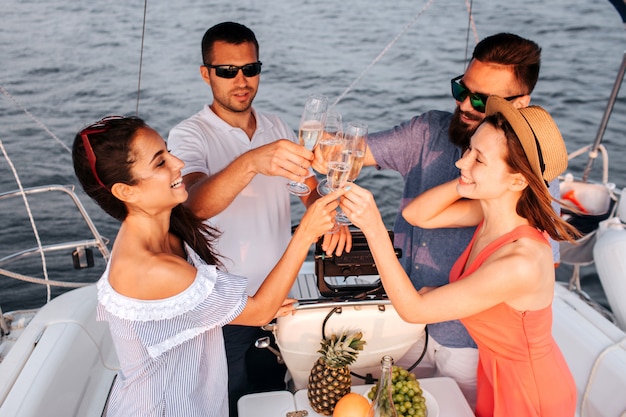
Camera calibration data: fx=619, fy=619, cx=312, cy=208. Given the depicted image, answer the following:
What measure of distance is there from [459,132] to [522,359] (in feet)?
3.06

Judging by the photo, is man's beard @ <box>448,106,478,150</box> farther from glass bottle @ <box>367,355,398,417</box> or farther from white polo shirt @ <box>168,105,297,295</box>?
glass bottle @ <box>367,355,398,417</box>

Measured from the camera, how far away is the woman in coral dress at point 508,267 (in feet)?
6.25

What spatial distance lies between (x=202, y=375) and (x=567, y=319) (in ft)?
6.45

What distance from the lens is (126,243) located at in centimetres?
192

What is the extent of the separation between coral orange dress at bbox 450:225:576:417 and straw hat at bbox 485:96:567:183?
226 mm

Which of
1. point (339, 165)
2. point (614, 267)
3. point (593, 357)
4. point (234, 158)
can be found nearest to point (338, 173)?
point (339, 165)

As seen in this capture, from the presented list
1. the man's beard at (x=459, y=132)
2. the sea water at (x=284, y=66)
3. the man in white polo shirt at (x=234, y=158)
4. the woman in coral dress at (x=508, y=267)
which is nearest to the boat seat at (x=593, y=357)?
the woman in coral dress at (x=508, y=267)

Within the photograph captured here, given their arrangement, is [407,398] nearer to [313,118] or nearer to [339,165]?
[339,165]

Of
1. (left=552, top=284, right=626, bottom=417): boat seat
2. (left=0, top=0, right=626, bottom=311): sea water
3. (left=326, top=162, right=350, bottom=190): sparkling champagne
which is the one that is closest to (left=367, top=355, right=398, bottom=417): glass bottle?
(left=326, top=162, right=350, bottom=190): sparkling champagne

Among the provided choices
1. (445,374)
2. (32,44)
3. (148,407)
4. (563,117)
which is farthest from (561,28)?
(148,407)

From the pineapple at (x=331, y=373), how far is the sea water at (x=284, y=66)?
4904 mm

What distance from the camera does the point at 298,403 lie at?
85.4 inches

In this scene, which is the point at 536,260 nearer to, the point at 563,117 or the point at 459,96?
A: the point at 459,96

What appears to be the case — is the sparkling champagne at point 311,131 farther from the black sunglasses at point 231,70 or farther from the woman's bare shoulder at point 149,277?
the black sunglasses at point 231,70
